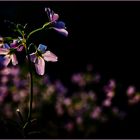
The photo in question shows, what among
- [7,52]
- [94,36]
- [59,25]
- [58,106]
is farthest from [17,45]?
[94,36]

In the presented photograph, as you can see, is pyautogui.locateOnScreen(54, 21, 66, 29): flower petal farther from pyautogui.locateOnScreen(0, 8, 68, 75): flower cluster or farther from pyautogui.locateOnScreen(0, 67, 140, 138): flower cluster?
pyautogui.locateOnScreen(0, 67, 140, 138): flower cluster

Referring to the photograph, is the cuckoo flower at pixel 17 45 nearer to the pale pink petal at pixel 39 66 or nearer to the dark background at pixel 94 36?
the pale pink petal at pixel 39 66

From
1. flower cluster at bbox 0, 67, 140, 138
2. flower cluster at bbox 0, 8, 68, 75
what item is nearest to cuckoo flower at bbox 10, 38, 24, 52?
flower cluster at bbox 0, 8, 68, 75

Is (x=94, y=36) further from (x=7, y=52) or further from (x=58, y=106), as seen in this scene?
(x=7, y=52)

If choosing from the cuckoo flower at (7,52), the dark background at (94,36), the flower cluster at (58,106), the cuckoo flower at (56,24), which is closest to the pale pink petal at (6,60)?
the cuckoo flower at (7,52)

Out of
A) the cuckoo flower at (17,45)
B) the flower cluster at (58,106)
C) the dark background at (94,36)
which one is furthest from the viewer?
the dark background at (94,36)
